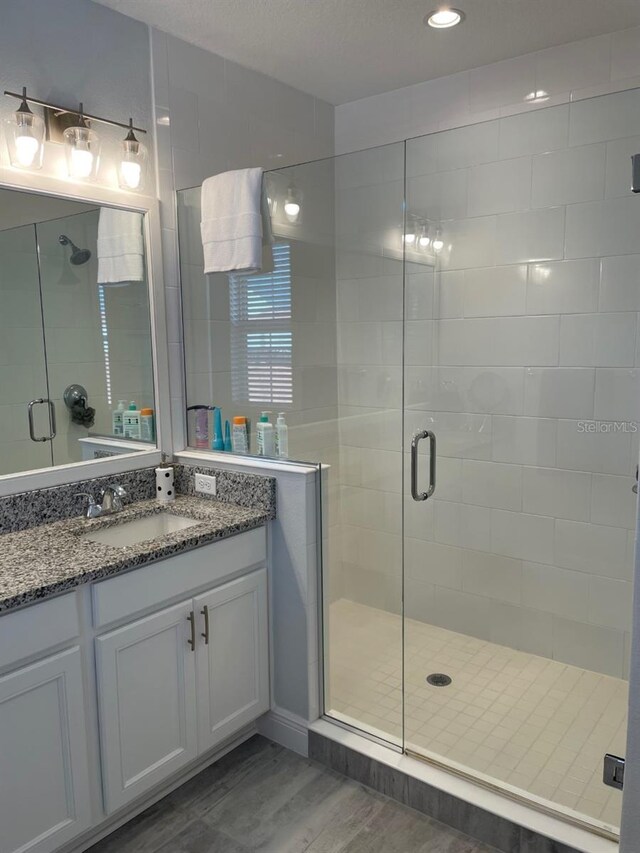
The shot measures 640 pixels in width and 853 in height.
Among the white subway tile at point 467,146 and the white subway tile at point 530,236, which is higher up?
the white subway tile at point 467,146

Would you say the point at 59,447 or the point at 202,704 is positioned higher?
the point at 59,447

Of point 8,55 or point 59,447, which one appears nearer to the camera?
point 8,55

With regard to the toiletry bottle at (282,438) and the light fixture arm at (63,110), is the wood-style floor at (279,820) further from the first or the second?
the light fixture arm at (63,110)

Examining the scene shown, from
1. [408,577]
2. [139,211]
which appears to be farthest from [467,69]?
[408,577]

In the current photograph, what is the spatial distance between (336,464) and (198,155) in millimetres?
1426

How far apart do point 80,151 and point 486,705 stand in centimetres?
248

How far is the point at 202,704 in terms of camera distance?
2.11m

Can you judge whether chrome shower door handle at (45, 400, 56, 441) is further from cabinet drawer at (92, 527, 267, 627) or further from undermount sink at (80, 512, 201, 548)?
cabinet drawer at (92, 527, 267, 627)

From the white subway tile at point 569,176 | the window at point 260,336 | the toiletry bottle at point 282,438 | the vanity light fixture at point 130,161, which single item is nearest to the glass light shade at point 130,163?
the vanity light fixture at point 130,161

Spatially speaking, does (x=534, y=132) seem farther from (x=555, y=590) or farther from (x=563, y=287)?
(x=555, y=590)

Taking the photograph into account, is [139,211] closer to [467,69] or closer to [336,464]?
[336,464]

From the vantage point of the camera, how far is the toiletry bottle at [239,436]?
2545mm

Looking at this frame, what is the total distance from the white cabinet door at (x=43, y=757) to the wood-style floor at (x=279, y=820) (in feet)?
0.88

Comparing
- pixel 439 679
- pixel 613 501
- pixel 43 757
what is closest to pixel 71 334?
pixel 43 757
